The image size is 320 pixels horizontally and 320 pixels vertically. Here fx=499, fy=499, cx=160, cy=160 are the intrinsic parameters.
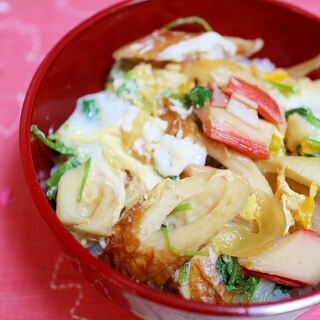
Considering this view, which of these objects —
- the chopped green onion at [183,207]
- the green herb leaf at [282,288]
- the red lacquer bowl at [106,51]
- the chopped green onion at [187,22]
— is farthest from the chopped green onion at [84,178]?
the chopped green onion at [187,22]

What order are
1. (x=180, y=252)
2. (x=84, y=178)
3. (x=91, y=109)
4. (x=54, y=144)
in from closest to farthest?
(x=180, y=252), (x=84, y=178), (x=54, y=144), (x=91, y=109)

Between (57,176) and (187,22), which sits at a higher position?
(187,22)

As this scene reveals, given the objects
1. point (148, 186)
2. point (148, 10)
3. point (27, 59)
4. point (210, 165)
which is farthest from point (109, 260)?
point (27, 59)

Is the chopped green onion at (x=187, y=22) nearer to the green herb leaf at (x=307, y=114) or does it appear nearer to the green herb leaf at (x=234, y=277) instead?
the green herb leaf at (x=307, y=114)

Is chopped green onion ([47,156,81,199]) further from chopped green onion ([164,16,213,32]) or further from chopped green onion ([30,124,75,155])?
chopped green onion ([164,16,213,32])

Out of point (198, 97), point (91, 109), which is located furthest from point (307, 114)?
point (91, 109)

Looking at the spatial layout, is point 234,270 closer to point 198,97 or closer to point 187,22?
point 198,97
